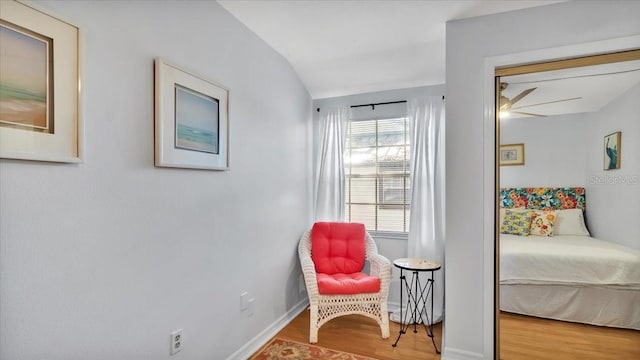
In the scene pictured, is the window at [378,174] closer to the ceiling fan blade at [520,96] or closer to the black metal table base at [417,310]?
the black metal table base at [417,310]

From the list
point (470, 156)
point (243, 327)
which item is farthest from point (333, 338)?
point (470, 156)

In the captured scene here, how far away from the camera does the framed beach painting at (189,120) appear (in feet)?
5.48

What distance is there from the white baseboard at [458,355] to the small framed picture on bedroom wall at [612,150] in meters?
1.47

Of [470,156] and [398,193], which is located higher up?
[470,156]

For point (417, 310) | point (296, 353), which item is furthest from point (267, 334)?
point (417, 310)

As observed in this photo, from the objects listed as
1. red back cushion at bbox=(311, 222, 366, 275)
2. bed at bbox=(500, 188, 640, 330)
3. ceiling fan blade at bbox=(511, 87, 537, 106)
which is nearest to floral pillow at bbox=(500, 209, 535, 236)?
bed at bbox=(500, 188, 640, 330)

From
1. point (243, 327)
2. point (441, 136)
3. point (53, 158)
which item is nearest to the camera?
point (53, 158)

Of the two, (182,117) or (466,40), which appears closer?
(182,117)

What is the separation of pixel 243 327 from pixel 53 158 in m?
1.67

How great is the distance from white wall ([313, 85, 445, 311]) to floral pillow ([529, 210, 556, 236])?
1279 millimetres

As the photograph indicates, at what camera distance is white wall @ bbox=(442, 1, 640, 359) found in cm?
216

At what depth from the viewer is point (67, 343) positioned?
1.27 meters

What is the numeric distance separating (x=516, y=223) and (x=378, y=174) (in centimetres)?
146

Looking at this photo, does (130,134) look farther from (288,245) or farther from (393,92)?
(393,92)
